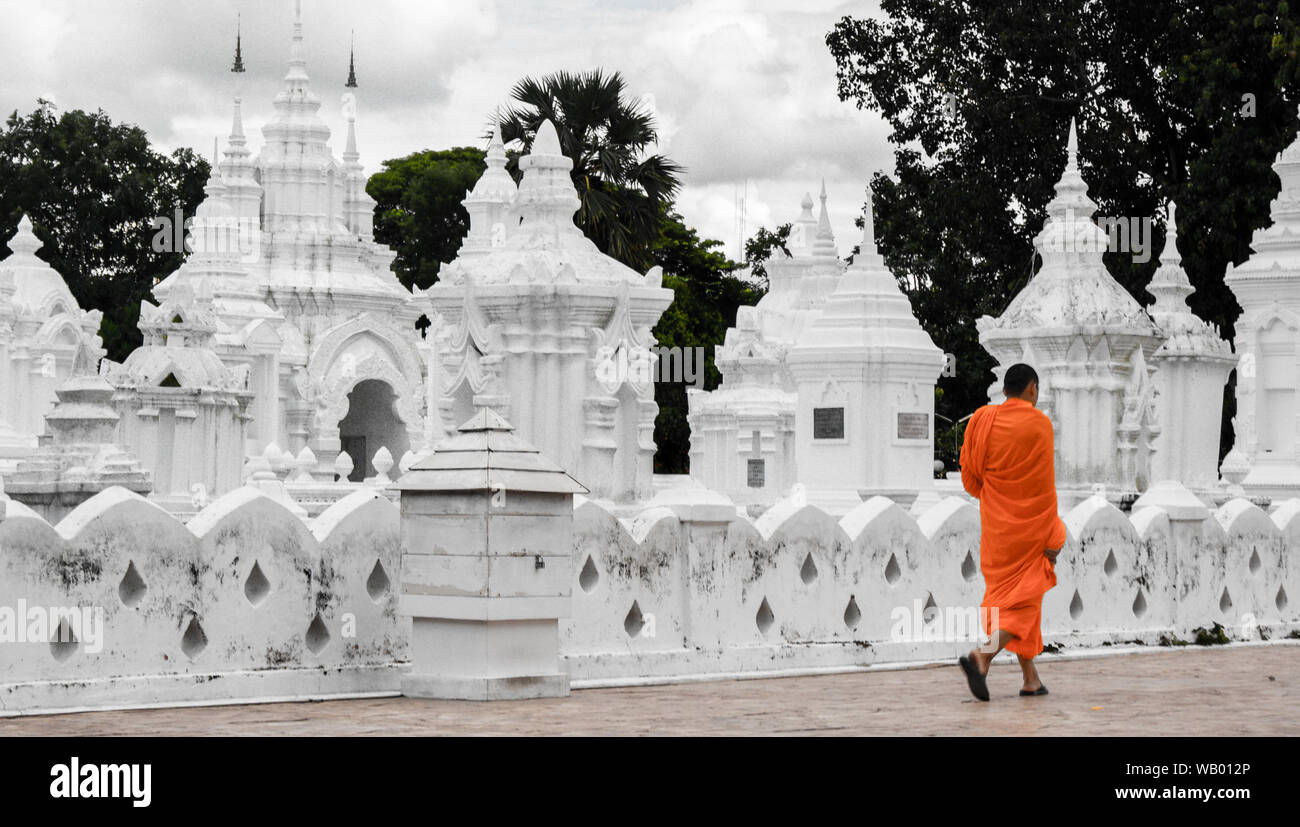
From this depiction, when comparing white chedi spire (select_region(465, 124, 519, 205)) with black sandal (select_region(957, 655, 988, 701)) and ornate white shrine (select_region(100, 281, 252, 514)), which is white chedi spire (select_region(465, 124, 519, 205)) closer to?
ornate white shrine (select_region(100, 281, 252, 514))

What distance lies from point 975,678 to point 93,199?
155 feet

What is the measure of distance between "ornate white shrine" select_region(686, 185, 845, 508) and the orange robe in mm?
15213

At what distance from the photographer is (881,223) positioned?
3859 centimetres

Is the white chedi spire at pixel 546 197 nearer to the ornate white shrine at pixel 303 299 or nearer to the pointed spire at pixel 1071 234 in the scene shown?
the pointed spire at pixel 1071 234

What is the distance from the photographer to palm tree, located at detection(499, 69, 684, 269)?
37.9 meters

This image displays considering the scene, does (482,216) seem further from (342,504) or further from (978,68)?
(342,504)

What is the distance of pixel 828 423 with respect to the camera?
64.1ft

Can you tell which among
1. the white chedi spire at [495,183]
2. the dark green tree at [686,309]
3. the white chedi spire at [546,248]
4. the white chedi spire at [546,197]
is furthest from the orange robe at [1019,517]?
the dark green tree at [686,309]

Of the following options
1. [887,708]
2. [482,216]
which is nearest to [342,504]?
[887,708]

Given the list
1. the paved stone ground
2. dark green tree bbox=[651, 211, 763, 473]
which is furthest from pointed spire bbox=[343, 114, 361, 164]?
the paved stone ground

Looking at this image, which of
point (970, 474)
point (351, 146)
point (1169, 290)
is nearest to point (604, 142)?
point (351, 146)

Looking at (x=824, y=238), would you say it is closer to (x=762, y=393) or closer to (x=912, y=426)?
(x=762, y=393)

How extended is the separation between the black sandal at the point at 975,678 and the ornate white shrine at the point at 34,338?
2549 centimetres

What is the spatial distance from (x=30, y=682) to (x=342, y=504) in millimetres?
1816
